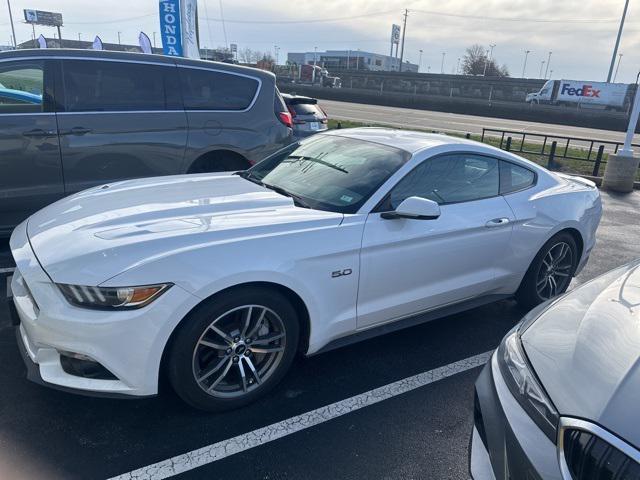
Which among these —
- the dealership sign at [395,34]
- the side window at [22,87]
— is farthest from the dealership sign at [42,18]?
the side window at [22,87]

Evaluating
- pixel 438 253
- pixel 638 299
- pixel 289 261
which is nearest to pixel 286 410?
pixel 289 261

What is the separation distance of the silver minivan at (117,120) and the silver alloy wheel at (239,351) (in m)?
3.09

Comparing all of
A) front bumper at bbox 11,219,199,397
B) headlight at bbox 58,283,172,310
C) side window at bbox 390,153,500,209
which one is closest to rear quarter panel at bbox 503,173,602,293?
side window at bbox 390,153,500,209

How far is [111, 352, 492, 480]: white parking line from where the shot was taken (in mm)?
2324

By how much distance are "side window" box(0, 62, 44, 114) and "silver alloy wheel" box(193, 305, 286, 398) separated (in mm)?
3441

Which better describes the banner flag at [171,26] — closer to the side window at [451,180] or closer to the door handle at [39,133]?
the door handle at [39,133]

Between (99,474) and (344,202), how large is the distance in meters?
1.99

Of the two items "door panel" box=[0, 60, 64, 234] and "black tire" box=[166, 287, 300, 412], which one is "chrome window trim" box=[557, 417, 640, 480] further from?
"door panel" box=[0, 60, 64, 234]

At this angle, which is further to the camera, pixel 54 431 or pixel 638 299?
pixel 54 431

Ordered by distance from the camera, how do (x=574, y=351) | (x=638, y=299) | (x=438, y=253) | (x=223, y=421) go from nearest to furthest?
(x=574, y=351)
(x=638, y=299)
(x=223, y=421)
(x=438, y=253)

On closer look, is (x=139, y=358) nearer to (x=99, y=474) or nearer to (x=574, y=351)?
(x=99, y=474)

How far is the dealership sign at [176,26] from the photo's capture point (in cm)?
1471

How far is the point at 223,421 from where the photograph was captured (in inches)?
106

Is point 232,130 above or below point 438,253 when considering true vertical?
above
